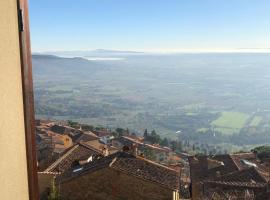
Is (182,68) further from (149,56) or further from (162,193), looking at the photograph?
(162,193)

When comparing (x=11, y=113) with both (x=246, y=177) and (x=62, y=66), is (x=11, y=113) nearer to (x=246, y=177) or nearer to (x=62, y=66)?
(x=246, y=177)

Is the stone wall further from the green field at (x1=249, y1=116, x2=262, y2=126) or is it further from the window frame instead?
the green field at (x1=249, y1=116, x2=262, y2=126)

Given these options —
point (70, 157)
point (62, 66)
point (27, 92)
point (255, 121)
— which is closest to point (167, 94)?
point (62, 66)

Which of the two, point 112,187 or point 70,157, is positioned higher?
point 112,187

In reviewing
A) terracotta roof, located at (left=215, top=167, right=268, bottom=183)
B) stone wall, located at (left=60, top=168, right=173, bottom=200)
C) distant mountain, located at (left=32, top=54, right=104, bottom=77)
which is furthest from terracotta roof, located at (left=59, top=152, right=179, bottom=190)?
distant mountain, located at (left=32, top=54, right=104, bottom=77)

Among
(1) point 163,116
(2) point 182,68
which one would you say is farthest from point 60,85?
(2) point 182,68

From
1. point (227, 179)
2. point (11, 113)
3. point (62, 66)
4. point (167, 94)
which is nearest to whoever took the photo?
point (11, 113)
